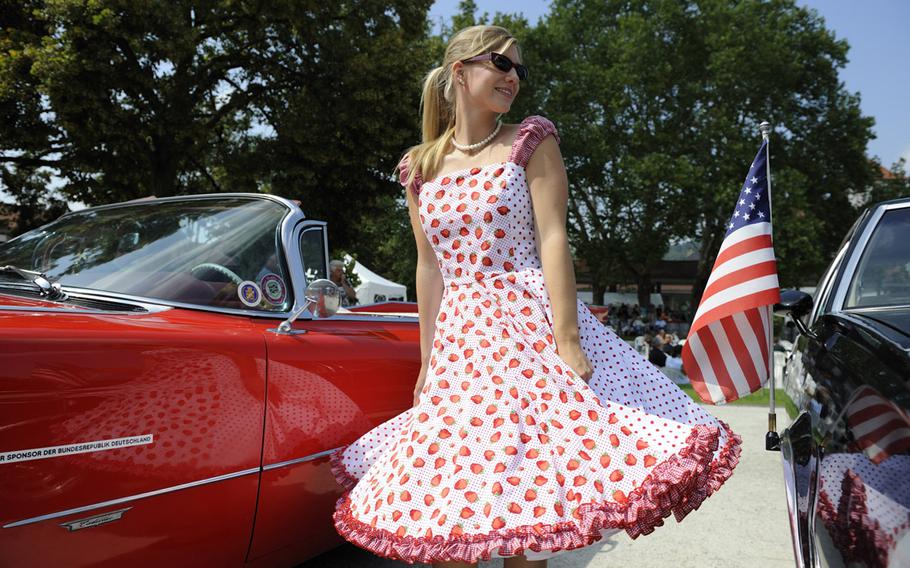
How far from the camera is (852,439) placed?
164 centimetres

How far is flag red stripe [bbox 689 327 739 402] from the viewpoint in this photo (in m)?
2.83

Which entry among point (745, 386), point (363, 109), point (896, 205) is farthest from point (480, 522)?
point (363, 109)

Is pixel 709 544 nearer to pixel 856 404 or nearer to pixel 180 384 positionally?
pixel 856 404

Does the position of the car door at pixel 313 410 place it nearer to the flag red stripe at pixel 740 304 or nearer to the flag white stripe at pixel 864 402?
the flag red stripe at pixel 740 304

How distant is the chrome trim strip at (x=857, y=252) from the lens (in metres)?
2.85

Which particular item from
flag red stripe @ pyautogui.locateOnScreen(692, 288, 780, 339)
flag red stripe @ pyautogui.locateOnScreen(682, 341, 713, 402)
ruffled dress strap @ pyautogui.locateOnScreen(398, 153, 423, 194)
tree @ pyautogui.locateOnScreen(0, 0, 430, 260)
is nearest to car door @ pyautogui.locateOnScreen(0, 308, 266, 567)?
ruffled dress strap @ pyautogui.locateOnScreen(398, 153, 423, 194)

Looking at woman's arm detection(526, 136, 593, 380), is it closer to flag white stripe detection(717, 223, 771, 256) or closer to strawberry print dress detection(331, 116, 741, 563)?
strawberry print dress detection(331, 116, 741, 563)

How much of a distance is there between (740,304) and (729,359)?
245 mm

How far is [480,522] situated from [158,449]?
35.7 inches

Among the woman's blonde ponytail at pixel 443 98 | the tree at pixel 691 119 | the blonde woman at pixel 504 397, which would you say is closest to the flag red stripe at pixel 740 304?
the blonde woman at pixel 504 397

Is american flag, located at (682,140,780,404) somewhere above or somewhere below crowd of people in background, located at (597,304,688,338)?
above

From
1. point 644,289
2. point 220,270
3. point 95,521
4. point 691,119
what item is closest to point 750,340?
point 220,270

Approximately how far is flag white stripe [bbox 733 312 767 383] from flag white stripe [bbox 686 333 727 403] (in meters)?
0.18

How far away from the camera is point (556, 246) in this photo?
1889mm
